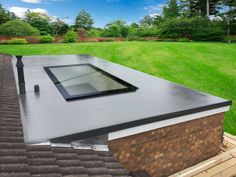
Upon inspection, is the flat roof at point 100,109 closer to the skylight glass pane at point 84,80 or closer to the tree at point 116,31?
the skylight glass pane at point 84,80

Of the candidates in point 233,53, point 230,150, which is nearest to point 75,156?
point 230,150

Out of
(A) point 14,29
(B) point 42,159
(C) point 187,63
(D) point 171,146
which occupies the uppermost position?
(A) point 14,29

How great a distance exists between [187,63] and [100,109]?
1117 cm

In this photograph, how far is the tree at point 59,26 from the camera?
35.2 metres

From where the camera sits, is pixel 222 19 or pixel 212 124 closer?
pixel 212 124

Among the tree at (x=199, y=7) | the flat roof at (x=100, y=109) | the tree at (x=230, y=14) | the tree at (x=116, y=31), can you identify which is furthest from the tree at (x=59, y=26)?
the flat roof at (x=100, y=109)

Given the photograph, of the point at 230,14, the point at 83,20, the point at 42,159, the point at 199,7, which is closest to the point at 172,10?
the point at 199,7

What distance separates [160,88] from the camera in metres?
5.40

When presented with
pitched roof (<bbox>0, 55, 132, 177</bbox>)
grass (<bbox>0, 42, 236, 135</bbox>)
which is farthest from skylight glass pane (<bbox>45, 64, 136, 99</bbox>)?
grass (<bbox>0, 42, 236, 135</bbox>)

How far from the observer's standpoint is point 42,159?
7.30 feet

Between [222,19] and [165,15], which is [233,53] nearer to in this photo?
[222,19]

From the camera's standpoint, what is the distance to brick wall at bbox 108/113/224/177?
3.64m

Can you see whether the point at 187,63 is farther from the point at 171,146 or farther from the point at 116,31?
the point at 116,31

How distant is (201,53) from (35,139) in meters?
16.1
